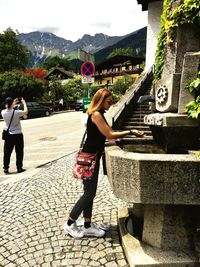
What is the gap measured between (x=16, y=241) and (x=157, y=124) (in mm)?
2220

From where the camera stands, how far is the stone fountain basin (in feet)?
7.77

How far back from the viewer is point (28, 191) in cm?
514

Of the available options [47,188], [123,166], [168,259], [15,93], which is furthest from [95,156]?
[15,93]

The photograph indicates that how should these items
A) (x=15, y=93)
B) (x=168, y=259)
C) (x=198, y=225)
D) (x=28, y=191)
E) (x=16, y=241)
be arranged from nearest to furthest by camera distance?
(x=168, y=259), (x=198, y=225), (x=16, y=241), (x=28, y=191), (x=15, y=93)

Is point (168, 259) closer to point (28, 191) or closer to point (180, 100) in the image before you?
point (180, 100)

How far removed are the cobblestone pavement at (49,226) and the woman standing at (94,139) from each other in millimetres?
116

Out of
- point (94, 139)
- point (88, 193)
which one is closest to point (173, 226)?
point (88, 193)

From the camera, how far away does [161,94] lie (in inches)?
120

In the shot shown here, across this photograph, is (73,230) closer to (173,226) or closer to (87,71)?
(173,226)

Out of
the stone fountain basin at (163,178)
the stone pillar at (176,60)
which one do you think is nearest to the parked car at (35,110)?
the stone pillar at (176,60)

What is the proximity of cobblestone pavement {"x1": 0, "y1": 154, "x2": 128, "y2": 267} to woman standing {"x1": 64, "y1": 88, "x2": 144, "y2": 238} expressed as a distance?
0.12 metres

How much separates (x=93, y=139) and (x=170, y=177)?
1.08 meters

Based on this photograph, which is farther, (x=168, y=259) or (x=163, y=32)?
(x=163, y=32)

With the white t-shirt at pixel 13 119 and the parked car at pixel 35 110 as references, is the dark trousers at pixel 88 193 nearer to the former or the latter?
the white t-shirt at pixel 13 119
